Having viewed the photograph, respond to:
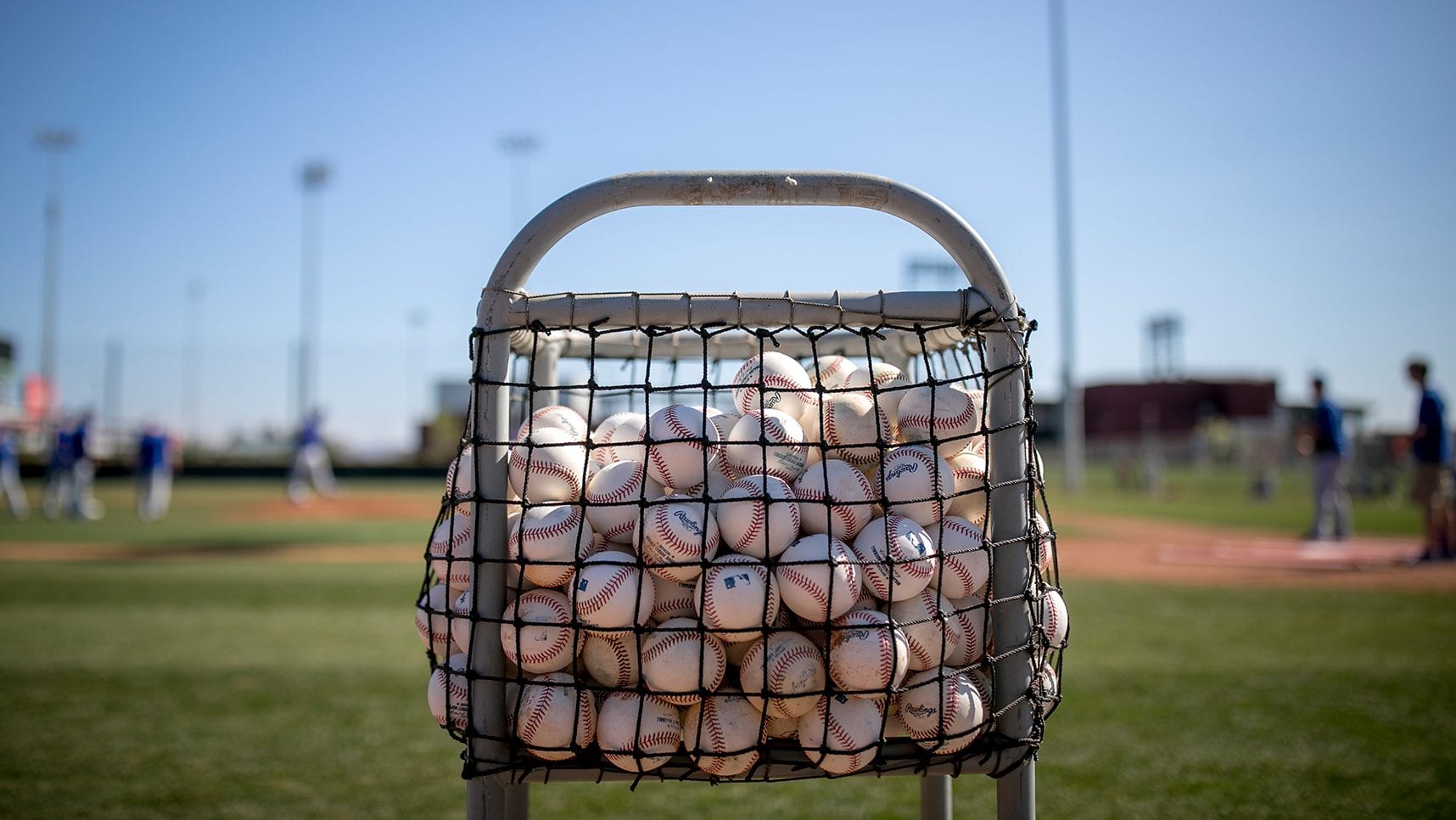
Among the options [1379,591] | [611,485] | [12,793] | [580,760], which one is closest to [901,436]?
[611,485]

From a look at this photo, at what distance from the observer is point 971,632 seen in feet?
5.23

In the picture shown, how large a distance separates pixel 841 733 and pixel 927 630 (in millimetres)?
228

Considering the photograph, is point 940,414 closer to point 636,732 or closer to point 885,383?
point 885,383

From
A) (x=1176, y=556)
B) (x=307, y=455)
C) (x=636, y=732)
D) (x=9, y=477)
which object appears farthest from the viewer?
(x=307, y=455)

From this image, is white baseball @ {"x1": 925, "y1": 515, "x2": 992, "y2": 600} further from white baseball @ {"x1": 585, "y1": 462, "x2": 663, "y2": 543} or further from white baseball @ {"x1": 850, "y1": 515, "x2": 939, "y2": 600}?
white baseball @ {"x1": 585, "y1": 462, "x2": 663, "y2": 543}

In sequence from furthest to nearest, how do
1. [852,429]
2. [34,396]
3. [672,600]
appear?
[34,396] → [852,429] → [672,600]

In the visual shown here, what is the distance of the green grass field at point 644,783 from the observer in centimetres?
Answer: 321

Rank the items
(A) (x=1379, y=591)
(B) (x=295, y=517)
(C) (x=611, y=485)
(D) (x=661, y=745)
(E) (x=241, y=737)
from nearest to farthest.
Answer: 1. (D) (x=661, y=745)
2. (C) (x=611, y=485)
3. (E) (x=241, y=737)
4. (A) (x=1379, y=591)
5. (B) (x=295, y=517)

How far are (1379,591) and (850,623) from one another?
785 centimetres

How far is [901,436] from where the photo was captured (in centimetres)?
170

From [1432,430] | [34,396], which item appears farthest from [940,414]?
[34,396]

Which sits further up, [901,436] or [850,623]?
[901,436]

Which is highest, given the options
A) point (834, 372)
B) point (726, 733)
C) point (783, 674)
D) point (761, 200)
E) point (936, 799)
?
point (761, 200)

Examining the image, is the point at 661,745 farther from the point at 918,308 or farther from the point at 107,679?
the point at 107,679
